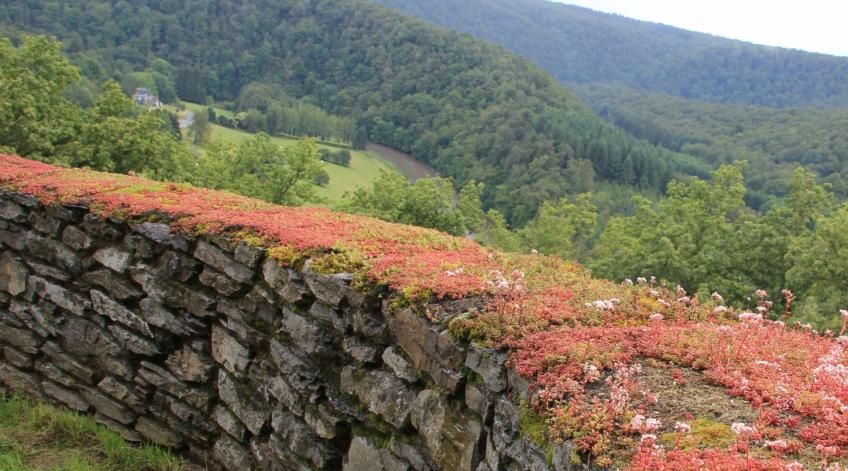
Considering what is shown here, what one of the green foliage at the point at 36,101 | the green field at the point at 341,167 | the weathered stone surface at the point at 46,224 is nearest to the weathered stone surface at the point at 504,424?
the weathered stone surface at the point at 46,224

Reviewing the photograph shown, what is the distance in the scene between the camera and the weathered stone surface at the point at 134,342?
27.5 ft

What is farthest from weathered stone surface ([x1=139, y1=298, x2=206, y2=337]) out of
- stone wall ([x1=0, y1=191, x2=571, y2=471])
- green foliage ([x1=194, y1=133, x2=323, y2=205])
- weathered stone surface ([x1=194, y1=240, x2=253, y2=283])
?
green foliage ([x1=194, y1=133, x2=323, y2=205])

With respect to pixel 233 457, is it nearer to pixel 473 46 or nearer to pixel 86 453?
pixel 86 453

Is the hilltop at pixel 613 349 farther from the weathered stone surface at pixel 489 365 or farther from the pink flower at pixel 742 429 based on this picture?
the weathered stone surface at pixel 489 365

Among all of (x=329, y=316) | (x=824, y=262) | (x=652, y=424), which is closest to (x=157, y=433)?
(x=329, y=316)

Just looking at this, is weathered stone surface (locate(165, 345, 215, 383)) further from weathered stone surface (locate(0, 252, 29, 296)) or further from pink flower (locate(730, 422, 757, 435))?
pink flower (locate(730, 422, 757, 435))

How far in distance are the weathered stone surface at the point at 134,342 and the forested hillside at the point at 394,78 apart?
89.6 metres

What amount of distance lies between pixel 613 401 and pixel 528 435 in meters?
0.72

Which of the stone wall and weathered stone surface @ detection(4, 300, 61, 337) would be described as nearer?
the stone wall

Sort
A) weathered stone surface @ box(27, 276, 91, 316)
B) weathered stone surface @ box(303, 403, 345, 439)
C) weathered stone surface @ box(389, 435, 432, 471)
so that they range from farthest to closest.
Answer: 1. weathered stone surface @ box(27, 276, 91, 316)
2. weathered stone surface @ box(303, 403, 345, 439)
3. weathered stone surface @ box(389, 435, 432, 471)

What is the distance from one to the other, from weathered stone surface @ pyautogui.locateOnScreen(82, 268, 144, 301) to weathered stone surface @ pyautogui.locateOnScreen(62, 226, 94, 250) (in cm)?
44

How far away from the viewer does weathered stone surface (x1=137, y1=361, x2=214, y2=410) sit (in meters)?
8.11

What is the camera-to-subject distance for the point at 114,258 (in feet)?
28.6

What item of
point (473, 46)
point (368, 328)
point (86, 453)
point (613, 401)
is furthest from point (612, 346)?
point (473, 46)
